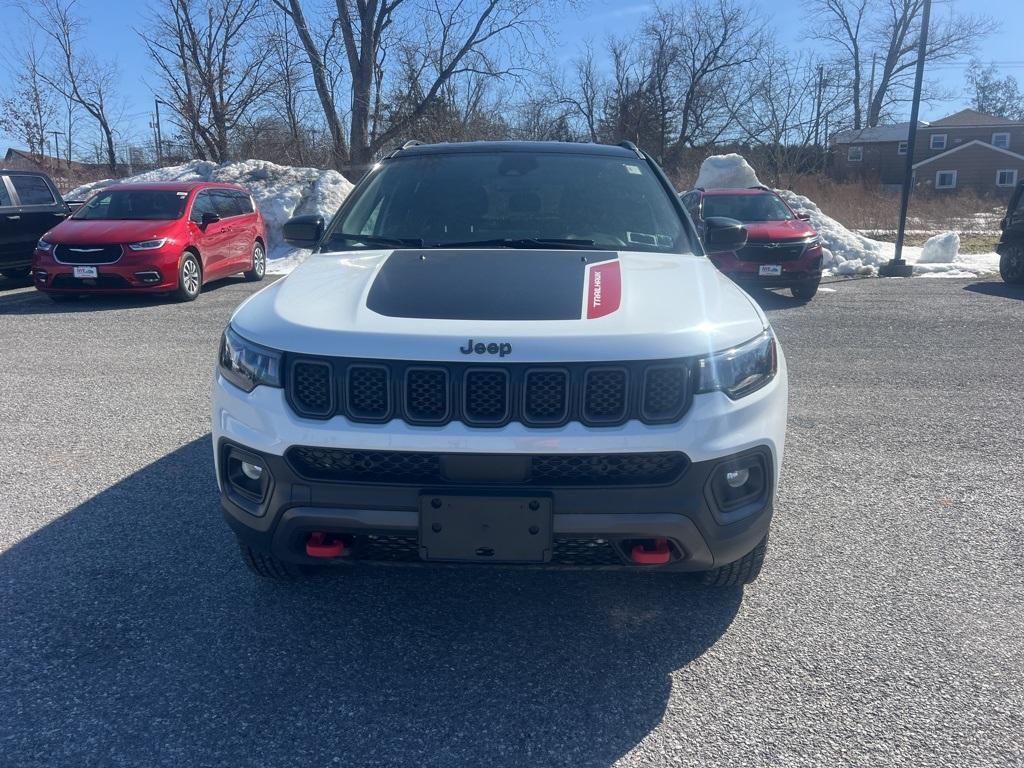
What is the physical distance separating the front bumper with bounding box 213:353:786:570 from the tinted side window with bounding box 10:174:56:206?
39.6 feet

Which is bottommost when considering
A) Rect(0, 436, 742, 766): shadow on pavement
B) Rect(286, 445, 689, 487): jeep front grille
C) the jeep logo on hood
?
Rect(0, 436, 742, 766): shadow on pavement

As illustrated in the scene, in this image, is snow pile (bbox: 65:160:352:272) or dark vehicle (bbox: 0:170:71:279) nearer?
dark vehicle (bbox: 0:170:71:279)

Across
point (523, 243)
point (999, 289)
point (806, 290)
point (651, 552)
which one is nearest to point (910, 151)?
point (999, 289)

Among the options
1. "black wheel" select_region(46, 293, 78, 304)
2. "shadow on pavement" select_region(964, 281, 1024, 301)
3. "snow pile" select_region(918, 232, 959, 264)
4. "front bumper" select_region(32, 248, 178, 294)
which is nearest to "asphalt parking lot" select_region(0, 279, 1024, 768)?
"front bumper" select_region(32, 248, 178, 294)

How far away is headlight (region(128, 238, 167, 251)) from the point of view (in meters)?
10.8

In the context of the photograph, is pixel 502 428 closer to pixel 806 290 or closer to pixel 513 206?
pixel 513 206

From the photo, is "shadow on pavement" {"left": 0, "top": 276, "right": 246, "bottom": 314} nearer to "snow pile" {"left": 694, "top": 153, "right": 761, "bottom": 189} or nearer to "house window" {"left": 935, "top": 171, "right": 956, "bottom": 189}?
"snow pile" {"left": 694, "top": 153, "right": 761, "bottom": 189}

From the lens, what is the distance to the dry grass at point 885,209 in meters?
25.1

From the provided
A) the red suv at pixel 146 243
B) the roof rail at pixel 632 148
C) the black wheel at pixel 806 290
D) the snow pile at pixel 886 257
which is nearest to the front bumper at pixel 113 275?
the red suv at pixel 146 243

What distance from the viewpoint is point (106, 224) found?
11320 millimetres

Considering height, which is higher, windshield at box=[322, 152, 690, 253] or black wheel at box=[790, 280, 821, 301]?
windshield at box=[322, 152, 690, 253]

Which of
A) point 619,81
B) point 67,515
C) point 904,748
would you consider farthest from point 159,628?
point 619,81

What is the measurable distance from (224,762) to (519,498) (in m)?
1.12

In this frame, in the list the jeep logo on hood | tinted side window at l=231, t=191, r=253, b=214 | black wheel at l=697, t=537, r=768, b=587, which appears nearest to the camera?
the jeep logo on hood
